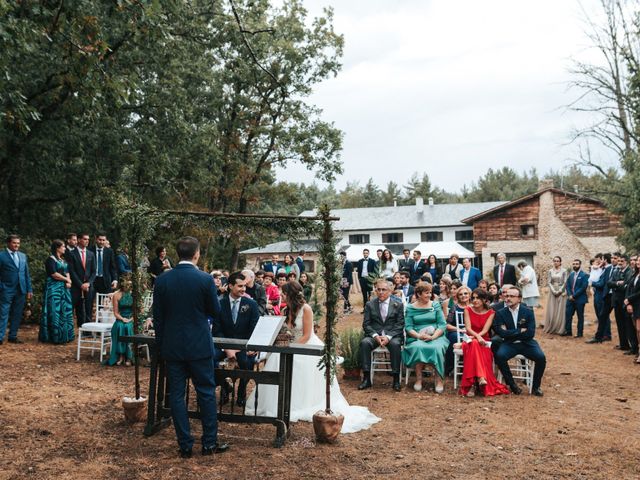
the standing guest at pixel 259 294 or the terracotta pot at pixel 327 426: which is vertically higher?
the standing guest at pixel 259 294

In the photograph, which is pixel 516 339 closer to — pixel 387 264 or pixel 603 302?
pixel 603 302

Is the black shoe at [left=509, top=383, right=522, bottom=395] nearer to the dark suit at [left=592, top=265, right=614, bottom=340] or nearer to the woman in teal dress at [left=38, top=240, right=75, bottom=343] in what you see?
the dark suit at [left=592, top=265, right=614, bottom=340]

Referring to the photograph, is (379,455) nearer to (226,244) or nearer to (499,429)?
(499,429)

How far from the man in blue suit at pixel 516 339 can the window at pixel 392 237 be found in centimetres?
4009

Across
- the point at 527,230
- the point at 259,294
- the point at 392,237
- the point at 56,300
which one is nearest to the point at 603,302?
the point at 259,294

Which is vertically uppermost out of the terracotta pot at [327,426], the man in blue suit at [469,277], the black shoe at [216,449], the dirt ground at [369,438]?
the man in blue suit at [469,277]

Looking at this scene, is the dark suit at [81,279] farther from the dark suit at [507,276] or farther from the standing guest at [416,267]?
the dark suit at [507,276]

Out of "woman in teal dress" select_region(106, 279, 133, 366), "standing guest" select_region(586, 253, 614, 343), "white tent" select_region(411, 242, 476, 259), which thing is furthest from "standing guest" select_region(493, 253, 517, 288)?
"white tent" select_region(411, 242, 476, 259)

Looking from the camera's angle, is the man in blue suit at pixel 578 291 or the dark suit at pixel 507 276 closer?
the man in blue suit at pixel 578 291

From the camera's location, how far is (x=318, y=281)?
256 inches

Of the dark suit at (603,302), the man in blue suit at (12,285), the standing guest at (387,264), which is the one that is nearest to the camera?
the man in blue suit at (12,285)

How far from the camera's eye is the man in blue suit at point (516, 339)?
7.83 metres

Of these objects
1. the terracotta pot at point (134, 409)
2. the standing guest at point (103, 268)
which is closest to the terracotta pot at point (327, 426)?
the terracotta pot at point (134, 409)

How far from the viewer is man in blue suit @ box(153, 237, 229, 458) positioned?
5039mm
